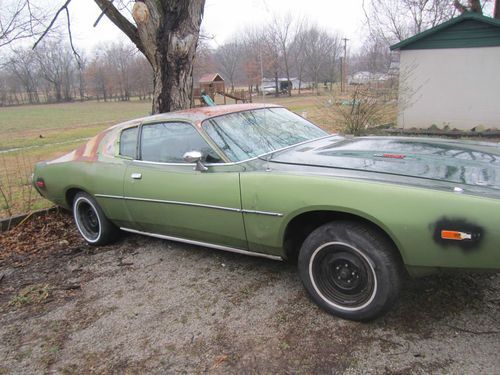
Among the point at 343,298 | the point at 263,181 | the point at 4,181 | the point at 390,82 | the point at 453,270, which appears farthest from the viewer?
the point at 390,82

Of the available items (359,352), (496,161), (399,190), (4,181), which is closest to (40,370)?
(359,352)

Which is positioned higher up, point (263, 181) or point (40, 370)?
point (263, 181)

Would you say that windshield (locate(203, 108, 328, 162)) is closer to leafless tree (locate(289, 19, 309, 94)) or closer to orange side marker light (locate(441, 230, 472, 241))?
orange side marker light (locate(441, 230, 472, 241))

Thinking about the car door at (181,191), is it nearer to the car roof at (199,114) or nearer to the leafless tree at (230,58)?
the car roof at (199,114)

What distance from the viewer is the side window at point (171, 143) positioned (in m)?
3.54

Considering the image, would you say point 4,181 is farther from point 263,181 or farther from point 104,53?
point 104,53

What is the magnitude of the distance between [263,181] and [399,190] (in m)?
0.99

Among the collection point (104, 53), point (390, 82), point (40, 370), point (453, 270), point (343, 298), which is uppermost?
point (104, 53)

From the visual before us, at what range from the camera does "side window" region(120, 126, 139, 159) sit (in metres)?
4.14

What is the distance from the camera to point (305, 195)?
279 cm

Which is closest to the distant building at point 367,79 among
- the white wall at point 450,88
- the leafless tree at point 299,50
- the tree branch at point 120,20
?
the white wall at point 450,88

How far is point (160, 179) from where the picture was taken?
3725 mm

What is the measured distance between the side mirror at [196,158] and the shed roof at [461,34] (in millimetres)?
11150

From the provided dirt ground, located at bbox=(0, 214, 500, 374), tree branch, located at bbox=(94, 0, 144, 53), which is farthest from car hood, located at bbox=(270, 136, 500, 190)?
tree branch, located at bbox=(94, 0, 144, 53)
